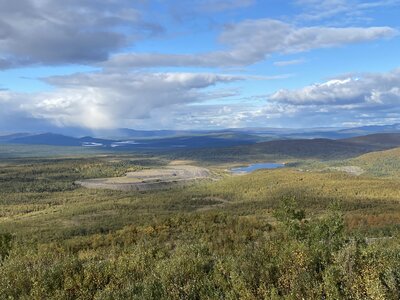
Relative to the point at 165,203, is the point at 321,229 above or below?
above

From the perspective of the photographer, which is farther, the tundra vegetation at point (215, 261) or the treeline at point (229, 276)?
the tundra vegetation at point (215, 261)

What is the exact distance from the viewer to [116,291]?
64.8 feet

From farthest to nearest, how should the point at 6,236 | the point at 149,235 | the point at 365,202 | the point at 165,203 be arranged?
the point at 165,203
the point at 365,202
the point at 149,235
the point at 6,236

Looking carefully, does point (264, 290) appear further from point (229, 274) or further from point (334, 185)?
point (334, 185)

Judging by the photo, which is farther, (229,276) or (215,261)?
(215,261)

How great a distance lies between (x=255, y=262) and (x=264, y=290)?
3758 mm

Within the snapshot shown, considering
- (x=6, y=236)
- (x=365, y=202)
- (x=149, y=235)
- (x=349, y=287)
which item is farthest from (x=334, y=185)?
(x=349, y=287)

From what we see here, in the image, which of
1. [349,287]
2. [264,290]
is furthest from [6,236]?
[349,287]

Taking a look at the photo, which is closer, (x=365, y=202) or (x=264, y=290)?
(x=264, y=290)

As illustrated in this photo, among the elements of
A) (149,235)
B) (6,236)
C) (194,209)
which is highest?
(6,236)

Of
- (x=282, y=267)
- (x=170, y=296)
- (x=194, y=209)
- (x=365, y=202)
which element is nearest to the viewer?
(x=170, y=296)

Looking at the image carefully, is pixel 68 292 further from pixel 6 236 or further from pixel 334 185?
pixel 334 185

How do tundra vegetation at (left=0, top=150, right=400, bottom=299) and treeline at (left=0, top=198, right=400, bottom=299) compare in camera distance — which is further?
tundra vegetation at (left=0, top=150, right=400, bottom=299)

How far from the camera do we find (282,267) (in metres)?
21.0
